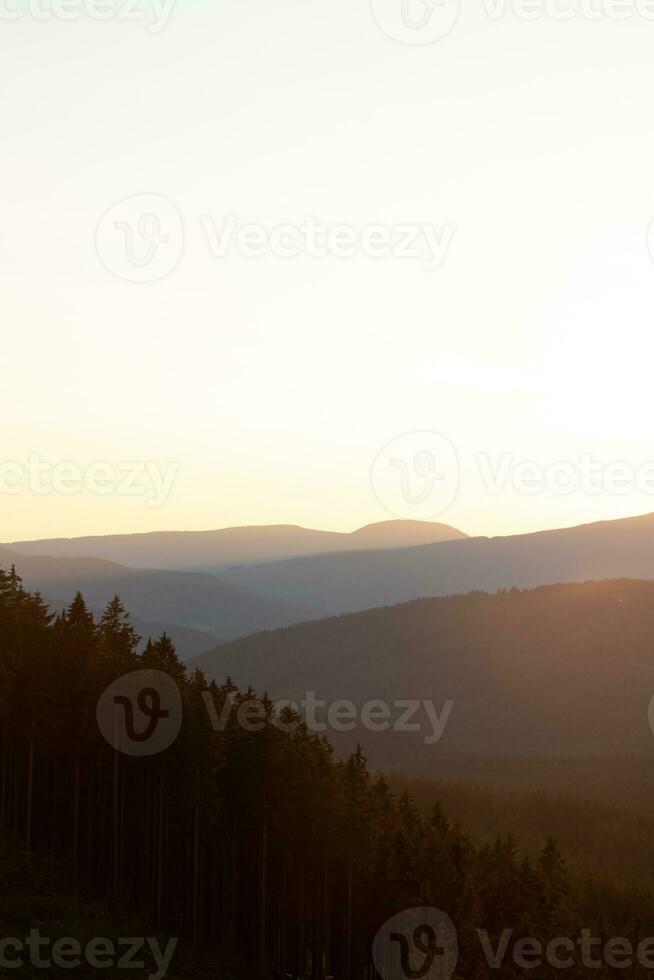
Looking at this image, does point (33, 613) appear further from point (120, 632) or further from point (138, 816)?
point (138, 816)

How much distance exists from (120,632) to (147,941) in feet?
65.5

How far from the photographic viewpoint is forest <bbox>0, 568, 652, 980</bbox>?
6037cm

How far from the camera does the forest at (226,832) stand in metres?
60.4

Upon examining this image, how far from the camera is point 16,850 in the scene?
180 ft

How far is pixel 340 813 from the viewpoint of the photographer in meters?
63.8

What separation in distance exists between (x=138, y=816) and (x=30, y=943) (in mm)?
22085

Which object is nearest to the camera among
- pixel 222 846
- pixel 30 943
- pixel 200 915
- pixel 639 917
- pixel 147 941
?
pixel 30 943

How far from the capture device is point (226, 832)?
64.2 metres

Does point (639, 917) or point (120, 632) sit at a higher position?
point (120, 632)

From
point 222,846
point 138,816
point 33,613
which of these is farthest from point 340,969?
point 33,613

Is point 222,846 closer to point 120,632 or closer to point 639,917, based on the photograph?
point 120,632

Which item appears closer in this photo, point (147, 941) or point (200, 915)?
point (147, 941)

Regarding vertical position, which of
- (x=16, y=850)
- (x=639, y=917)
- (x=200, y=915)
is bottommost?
(x=639, y=917)

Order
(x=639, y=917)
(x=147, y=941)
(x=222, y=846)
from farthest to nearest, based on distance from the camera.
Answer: (x=639, y=917), (x=222, y=846), (x=147, y=941)
